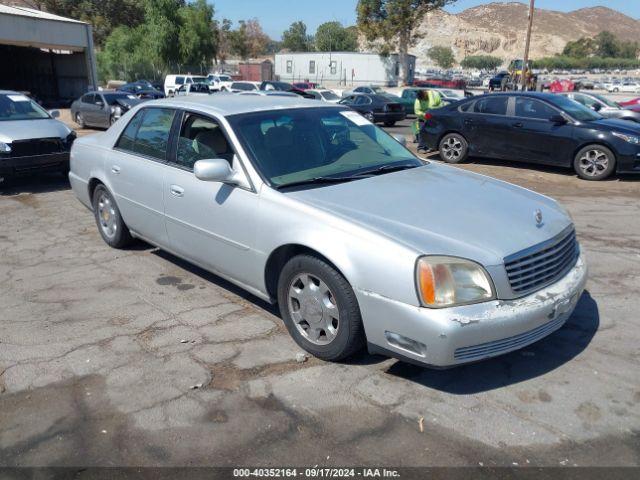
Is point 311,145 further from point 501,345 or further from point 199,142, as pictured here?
point 501,345

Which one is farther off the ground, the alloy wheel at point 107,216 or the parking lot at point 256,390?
the alloy wheel at point 107,216

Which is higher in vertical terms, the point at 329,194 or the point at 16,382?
the point at 329,194

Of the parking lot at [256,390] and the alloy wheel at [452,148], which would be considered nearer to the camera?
the parking lot at [256,390]

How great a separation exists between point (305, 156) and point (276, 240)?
833 millimetres

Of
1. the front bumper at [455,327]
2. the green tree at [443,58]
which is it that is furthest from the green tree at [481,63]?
the front bumper at [455,327]

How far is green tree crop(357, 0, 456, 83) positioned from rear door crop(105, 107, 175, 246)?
42.8 meters

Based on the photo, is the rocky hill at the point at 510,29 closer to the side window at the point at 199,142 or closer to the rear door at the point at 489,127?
the rear door at the point at 489,127

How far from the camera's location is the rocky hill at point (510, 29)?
148375 millimetres

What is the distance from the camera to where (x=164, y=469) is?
8.98 ft

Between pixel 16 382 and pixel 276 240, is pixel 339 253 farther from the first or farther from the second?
pixel 16 382

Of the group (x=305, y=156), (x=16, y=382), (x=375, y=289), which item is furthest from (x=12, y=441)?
(x=305, y=156)

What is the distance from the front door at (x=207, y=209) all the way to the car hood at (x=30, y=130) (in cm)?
504

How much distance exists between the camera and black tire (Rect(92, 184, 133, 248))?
566 centimetres

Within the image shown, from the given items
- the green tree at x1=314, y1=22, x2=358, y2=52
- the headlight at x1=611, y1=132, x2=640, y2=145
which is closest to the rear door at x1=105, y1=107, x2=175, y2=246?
the headlight at x1=611, y1=132, x2=640, y2=145
